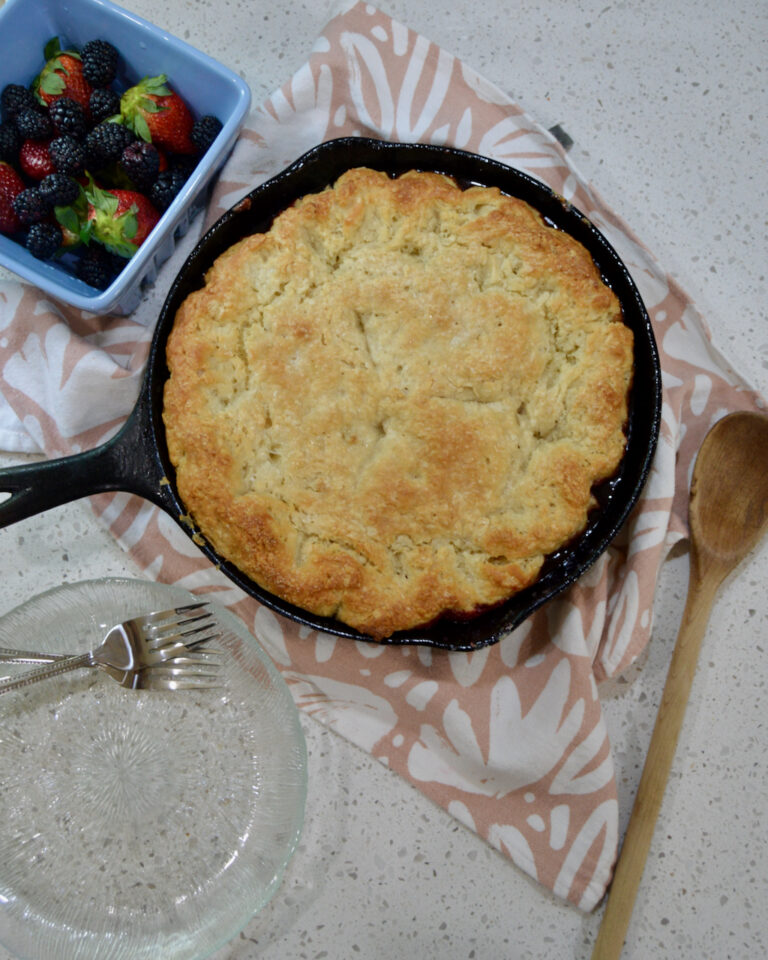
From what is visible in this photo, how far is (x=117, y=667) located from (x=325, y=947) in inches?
30.1

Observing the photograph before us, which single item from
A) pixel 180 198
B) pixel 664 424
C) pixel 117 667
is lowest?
pixel 117 667

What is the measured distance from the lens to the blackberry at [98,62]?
5.39 feet

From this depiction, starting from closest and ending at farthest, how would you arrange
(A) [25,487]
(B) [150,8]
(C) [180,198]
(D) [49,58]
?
(A) [25,487] → (C) [180,198] → (D) [49,58] → (B) [150,8]

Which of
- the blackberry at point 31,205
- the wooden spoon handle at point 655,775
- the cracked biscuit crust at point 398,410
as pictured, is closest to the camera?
the cracked biscuit crust at point 398,410

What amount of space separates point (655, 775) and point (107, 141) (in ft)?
5.55

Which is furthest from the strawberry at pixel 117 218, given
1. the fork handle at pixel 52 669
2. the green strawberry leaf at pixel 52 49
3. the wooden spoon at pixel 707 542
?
the wooden spoon at pixel 707 542

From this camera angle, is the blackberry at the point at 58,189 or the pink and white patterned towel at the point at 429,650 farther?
the pink and white patterned towel at the point at 429,650

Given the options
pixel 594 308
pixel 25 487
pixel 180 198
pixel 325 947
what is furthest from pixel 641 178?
pixel 325 947

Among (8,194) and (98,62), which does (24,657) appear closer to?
(8,194)

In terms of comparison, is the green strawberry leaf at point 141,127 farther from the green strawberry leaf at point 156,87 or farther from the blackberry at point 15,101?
the blackberry at point 15,101

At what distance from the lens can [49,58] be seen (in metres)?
1.71

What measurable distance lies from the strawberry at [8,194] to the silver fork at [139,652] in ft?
2.71

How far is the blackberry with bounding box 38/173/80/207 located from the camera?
153 cm

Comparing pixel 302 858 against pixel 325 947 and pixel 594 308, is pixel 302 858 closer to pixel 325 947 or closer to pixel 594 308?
pixel 325 947
